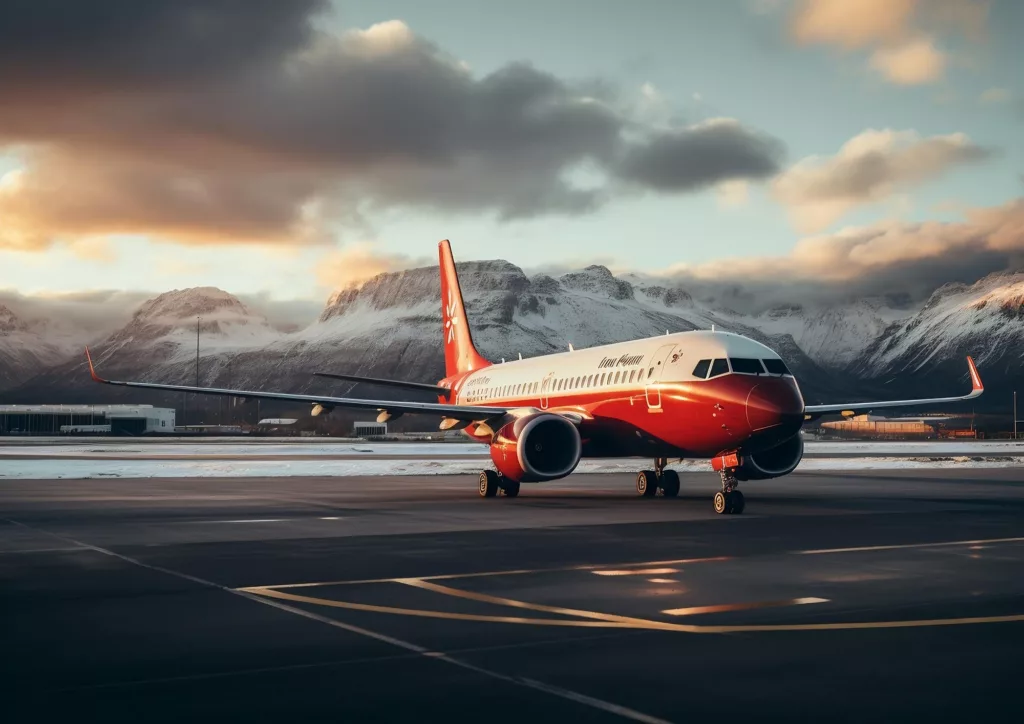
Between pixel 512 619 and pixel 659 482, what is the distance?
21562 millimetres

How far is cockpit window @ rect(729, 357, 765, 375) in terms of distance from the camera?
25094 millimetres

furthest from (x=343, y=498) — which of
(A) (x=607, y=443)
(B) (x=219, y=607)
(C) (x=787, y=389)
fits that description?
(B) (x=219, y=607)

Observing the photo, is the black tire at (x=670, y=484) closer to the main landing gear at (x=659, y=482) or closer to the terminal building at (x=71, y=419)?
the main landing gear at (x=659, y=482)

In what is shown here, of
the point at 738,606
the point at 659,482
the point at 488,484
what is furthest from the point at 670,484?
the point at 738,606

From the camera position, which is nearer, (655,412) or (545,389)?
(655,412)

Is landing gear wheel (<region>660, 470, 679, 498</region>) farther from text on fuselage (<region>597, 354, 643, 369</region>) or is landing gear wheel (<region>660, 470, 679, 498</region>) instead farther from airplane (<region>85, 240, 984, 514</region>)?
text on fuselage (<region>597, 354, 643, 369</region>)

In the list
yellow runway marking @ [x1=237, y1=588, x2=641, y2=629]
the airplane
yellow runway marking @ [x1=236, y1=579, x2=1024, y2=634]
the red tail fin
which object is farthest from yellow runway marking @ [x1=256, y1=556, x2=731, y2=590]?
the red tail fin

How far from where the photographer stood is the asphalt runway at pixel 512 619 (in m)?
6.92

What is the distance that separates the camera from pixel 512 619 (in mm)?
9859

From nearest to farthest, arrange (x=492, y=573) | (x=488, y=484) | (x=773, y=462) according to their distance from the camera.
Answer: (x=492, y=573), (x=773, y=462), (x=488, y=484)

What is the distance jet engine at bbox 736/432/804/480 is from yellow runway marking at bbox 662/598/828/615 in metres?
16.0

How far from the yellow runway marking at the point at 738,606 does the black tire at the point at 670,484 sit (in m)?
19.6

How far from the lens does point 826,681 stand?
739 cm

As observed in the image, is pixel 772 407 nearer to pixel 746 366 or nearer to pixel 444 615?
pixel 746 366
